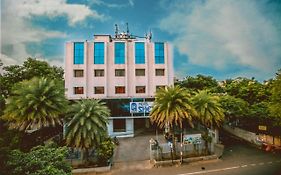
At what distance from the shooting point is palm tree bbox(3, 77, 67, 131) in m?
16.0

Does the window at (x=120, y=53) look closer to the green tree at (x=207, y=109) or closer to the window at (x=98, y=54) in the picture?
the window at (x=98, y=54)

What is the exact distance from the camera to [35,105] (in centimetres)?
1612

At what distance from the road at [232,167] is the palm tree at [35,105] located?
567 centimetres

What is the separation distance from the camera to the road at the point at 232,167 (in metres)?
16.2

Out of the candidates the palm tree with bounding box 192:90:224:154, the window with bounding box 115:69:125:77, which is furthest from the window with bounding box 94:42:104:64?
the palm tree with bounding box 192:90:224:154

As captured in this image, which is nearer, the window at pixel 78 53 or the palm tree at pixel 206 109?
the palm tree at pixel 206 109

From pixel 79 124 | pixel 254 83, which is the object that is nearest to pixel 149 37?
pixel 254 83

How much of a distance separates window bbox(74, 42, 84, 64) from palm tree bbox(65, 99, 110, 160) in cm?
1162

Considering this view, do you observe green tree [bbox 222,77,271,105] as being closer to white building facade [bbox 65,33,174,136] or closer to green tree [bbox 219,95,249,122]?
green tree [bbox 219,95,249,122]

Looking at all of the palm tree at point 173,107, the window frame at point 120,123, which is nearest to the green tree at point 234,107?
the palm tree at point 173,107

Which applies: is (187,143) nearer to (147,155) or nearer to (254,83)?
(147,155)

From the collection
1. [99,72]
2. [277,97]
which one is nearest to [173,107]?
[277,97]

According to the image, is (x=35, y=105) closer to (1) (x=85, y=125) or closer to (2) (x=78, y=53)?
(1) (x=85, y=125)

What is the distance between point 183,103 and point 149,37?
60.5 feet
